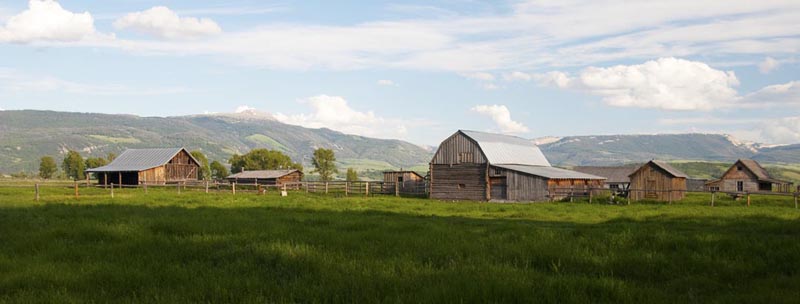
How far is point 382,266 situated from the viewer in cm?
1170

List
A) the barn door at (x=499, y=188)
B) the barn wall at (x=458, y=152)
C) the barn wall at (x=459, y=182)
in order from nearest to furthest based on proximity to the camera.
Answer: the barn door at (x=499, y=188) → the barn wall at (x=459, y=182) → the barn wall at (x=458, y=152)

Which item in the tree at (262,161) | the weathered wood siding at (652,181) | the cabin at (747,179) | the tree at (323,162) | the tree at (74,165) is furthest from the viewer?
the tree at (74,165)

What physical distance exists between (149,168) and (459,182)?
44.1 metres

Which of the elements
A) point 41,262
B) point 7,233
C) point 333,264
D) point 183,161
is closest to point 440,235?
point 333,264

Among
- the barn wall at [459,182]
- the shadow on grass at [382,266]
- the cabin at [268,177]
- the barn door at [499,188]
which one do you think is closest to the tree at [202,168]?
the cabin at [268,177]

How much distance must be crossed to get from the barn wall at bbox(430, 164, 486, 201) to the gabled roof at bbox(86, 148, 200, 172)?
4164 cm

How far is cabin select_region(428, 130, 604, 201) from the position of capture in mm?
52875

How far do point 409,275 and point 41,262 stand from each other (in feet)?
26.0

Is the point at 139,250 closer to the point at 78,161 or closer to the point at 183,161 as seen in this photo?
the point at 183,161

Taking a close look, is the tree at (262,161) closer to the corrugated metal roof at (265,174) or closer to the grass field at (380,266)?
the corrugated metal roof at (265,174)

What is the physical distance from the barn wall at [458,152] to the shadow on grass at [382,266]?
126 ft

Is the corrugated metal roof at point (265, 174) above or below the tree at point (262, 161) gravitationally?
below

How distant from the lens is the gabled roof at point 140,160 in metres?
79.8

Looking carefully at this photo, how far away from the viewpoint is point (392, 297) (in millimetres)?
9102
